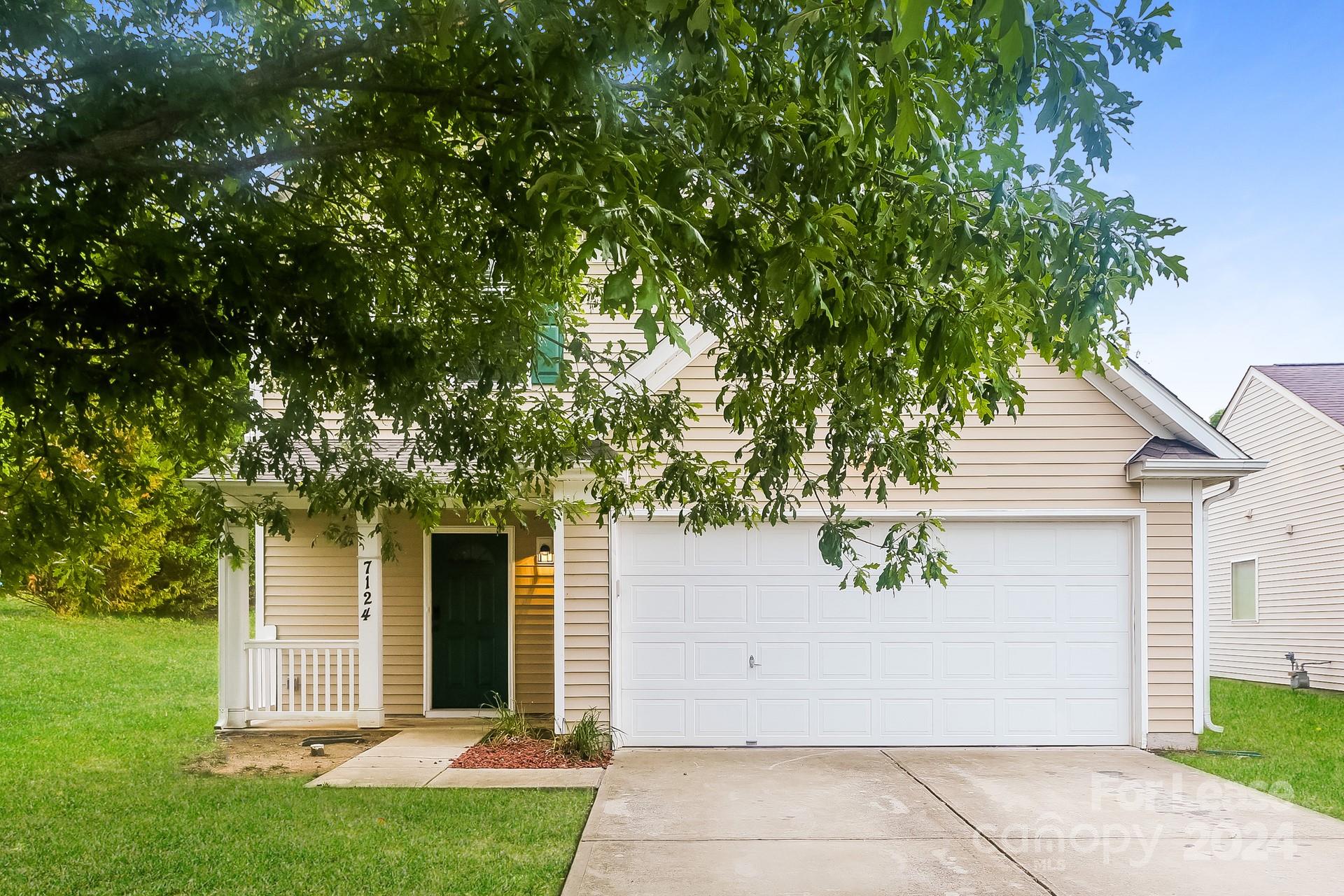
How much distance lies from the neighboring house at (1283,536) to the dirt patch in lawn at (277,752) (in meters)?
13.1

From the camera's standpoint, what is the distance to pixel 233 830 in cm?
712

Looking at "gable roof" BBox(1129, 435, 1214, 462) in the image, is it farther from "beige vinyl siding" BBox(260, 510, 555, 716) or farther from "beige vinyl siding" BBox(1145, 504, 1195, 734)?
"beige vinyl siding" BBox(260, 510, 555, 716)

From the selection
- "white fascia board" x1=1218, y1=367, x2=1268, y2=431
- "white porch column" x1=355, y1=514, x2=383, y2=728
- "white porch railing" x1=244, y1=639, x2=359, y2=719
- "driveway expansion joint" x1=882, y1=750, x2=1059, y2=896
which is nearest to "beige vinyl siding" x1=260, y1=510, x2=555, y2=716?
"white porch railing" x1=244, y1=639, x2=359, y2=719

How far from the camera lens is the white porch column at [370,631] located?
36.4ft

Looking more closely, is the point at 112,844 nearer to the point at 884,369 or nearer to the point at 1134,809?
the point at 884,369

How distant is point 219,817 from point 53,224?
496cm

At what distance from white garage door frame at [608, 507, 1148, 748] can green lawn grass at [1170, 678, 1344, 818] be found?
0.64m

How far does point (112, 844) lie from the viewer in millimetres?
6844

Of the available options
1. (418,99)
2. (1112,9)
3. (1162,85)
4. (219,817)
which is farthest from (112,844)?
(1162,85)

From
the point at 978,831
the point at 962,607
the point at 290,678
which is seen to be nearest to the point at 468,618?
the point at 290,678

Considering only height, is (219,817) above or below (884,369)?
below

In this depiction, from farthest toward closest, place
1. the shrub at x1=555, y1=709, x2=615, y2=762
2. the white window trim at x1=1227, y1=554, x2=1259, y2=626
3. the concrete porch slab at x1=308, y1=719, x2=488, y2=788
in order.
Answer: the white window trim at x1=1227, y1=554, x2=1259, y2=626 < the shrub at x1=555, y1=709, x2=615, y2=762 < the concrete porch slab at x1=308, y1=719, x2=488, y2=788

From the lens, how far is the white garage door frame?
33.3ft

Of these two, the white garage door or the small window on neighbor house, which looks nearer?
the white garage door
